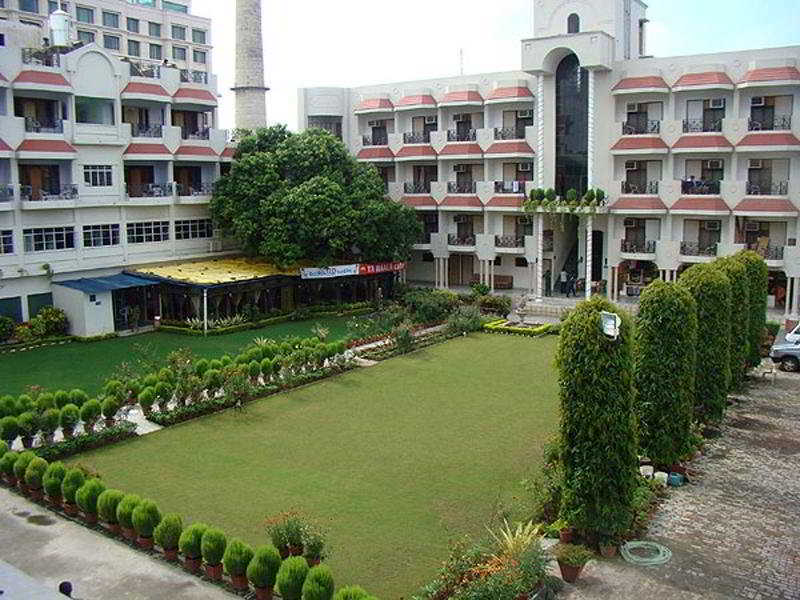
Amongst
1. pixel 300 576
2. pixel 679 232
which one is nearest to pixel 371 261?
pixel 679 232

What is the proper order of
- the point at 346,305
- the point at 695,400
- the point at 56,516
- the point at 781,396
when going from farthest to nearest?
the point at 346,305, the point at 781,396, the point at 695,400, the point at 56,516

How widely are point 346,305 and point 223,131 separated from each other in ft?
30.3

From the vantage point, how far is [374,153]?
137 ft

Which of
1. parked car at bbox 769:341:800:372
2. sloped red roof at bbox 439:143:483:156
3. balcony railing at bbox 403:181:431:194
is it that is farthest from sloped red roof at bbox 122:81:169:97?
parked car at bbox 769:341:800:372

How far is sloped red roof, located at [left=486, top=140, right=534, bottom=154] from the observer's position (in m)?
37.3

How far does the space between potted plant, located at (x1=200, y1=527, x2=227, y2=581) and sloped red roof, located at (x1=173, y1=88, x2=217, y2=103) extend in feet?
85.1

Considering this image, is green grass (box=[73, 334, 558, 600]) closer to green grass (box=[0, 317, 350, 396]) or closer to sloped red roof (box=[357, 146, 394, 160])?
green grass (box=[0, 317, 350, 396])

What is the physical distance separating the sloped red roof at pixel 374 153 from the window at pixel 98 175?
45.5 ft

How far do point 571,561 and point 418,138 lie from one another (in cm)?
3105

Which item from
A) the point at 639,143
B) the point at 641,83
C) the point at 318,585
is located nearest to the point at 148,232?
the point at 639,143

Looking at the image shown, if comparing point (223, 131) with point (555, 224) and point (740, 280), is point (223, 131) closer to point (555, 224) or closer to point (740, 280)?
point (555, 224)

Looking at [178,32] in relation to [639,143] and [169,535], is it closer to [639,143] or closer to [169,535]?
[639,143]

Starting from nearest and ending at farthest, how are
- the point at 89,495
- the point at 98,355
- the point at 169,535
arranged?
→ the point at 169,535 < the point at 89,495 < the point at 98,355

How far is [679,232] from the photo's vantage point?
3447 cm
